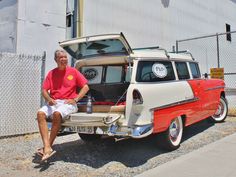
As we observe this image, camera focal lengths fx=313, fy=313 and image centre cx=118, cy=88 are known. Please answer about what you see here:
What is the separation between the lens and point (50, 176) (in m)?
4.77

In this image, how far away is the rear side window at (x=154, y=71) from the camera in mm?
5510

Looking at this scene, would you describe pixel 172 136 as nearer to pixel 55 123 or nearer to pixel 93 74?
pixel 93 74

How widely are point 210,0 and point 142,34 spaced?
755cm

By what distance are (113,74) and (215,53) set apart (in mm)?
12404

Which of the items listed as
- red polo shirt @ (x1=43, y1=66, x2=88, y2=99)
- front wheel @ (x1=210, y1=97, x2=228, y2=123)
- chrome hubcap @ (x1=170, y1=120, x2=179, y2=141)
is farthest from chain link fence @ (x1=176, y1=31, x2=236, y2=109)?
red polo shirt @ (x1=43, y1=66, x2=88, y2=99)

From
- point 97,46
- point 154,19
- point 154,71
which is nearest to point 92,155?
point 154,71

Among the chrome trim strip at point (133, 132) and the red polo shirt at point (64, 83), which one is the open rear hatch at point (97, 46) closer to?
the red polo shirt at point (64, 83)

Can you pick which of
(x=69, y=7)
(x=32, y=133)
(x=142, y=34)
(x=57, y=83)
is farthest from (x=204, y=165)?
(x=142, y=34)

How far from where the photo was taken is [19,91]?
7887 millimetres

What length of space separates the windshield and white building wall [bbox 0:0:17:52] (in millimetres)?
2986

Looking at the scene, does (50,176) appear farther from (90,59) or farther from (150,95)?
(90,59)

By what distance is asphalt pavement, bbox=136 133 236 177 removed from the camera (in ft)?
15.3

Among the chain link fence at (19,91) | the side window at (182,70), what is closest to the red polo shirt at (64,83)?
the side window at (182,70)

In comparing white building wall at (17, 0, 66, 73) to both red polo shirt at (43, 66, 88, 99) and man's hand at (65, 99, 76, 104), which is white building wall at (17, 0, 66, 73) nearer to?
red polo shirt at (43, 66, 88, 99)
